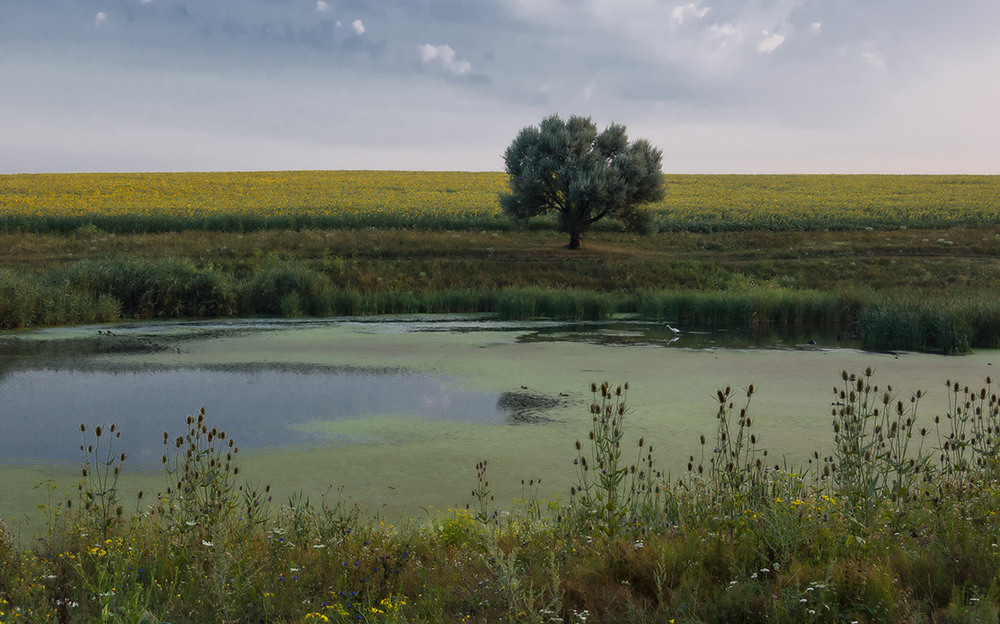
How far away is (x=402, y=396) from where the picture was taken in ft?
30.8

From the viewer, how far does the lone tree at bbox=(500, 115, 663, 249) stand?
90.4 ft

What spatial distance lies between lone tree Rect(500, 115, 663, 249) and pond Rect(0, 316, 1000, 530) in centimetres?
1278

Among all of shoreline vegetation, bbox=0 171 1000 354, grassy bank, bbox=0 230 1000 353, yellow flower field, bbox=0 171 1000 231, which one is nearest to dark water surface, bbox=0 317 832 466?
grassy bank, bbox=0 230 1000 353

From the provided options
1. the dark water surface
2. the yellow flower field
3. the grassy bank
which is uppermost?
the yellow flower field

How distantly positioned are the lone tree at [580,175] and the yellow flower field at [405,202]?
345cm

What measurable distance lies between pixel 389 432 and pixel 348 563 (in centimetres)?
381

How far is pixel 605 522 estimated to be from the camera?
4.18 meters

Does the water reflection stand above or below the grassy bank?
below

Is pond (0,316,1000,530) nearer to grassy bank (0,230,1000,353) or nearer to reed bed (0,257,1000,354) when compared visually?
reed bed (0,257,1000,354)

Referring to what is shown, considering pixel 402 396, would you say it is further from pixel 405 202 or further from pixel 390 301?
pixel 405 202

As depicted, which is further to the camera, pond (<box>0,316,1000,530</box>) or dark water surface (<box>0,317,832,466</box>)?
dark water surface (<box>0,317,832,466</box>)

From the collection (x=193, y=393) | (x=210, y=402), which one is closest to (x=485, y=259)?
(x=193, y=393)

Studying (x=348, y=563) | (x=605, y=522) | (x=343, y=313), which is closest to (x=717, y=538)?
(x=605, y=522)

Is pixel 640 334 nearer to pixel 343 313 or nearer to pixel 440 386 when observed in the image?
pixel 440 386
